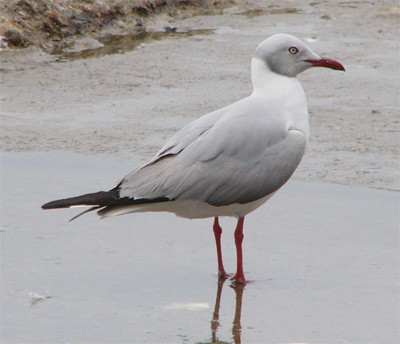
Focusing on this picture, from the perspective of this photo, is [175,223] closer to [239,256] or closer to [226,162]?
[239,256]

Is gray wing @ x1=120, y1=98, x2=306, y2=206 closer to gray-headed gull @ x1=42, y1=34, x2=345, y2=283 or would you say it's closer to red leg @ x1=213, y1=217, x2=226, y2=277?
gray-headed gull @ x1=42, y1=34, x2=345, y2=283

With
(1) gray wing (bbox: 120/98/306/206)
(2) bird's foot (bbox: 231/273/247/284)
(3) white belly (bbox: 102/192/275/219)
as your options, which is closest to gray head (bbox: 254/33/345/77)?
(1) gray wing (bbox: 120/98/306/206)

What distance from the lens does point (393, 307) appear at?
4238 mm

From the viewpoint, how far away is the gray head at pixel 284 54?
16.4 ft

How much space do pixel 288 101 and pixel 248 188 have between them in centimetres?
63

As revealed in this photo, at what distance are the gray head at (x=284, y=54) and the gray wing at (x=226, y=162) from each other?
437 mm

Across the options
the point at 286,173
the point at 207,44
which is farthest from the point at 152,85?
the point at 286,173

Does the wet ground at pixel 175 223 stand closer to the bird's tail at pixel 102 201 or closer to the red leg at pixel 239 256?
the red leg at pixel 239 256

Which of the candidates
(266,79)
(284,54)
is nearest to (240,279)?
(266,79)

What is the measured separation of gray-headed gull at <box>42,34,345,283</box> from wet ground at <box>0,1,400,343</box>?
366 mm

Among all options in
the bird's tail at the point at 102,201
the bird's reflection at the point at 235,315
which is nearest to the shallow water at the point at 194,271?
the bird's reflection at the point at 235,315

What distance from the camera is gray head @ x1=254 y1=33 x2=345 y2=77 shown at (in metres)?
5.00

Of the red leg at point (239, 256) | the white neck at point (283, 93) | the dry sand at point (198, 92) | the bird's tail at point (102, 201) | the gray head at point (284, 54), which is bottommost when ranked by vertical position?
the red leg at point (239, 256)

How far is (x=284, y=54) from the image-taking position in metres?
5.02
